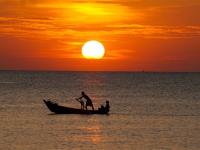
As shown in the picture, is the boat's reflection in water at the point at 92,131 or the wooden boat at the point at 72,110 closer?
the boat's reflection in water at the point at 92,131

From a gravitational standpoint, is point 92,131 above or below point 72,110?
below

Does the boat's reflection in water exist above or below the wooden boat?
below

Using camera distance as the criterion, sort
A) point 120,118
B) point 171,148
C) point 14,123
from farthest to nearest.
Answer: point 120,118, point 14,123, point 171,148

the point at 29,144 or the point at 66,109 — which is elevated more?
the point at 66,109

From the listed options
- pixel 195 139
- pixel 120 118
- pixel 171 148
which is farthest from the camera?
pixel 120 118

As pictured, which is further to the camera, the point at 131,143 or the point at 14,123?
the point at 14,123

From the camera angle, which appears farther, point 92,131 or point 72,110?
point 72,110

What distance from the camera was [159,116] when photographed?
46.9m

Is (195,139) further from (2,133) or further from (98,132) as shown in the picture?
(2,133)

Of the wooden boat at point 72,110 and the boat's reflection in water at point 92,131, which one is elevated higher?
the wooden boat at point 72,110

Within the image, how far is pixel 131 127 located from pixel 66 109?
28.7 feet

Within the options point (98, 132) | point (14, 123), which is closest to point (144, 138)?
point (98, 132)

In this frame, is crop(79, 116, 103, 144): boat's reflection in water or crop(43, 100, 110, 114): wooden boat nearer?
crop(79, 116, 103, 144): boat's reflection in water

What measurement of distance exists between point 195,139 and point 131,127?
6178mm
